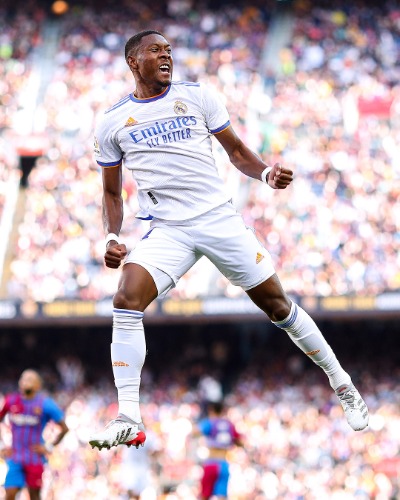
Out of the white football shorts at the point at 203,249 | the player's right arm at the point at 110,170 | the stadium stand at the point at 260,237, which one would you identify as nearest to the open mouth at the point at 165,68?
the player's right arm at the point at 110,170

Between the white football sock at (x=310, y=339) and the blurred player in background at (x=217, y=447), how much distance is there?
584 centimetres

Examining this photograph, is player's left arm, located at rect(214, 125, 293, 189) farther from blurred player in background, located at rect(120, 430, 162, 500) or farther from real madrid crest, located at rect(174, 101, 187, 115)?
blurred player in background, located at rect(120, 430, 162, 500)

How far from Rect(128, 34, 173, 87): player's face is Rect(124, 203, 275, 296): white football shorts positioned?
90 cm

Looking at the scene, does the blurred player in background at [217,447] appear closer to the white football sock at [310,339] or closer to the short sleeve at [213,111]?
the white football sock at [310,339]

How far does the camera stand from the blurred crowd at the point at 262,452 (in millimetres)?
17094

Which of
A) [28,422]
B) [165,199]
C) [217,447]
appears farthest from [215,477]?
[165,199]

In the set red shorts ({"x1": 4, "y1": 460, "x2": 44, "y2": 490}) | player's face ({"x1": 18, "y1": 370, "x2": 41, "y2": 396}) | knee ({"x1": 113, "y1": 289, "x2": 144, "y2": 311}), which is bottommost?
red shorts ({"x1": 4, "y1": 460, "x2": 44, "y2": 490})

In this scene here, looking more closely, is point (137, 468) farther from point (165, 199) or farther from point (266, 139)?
point (266, 139)

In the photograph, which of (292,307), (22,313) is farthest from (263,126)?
(292,307)

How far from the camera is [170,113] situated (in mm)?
6723

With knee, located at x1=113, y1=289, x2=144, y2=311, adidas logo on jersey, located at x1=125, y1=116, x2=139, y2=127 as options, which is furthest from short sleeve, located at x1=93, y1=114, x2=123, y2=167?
knee, located at x1=113, y1=289, x2=144, y2=311

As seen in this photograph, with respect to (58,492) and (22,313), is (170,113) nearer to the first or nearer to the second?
(58,492)

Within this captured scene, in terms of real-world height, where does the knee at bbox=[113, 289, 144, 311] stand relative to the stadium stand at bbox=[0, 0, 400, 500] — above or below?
above

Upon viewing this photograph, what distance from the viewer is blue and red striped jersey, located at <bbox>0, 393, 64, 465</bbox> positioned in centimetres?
1162
